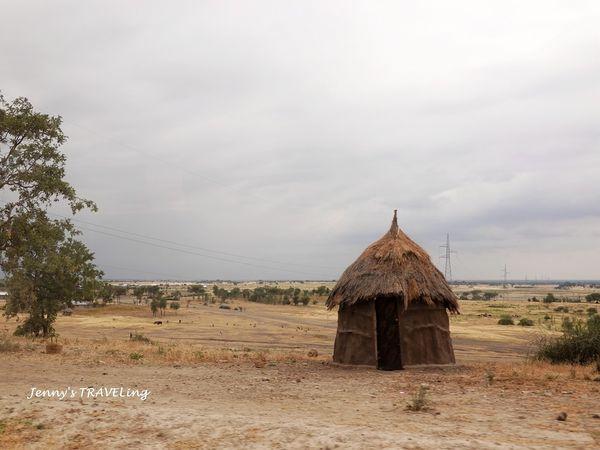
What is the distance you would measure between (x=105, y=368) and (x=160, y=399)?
469cm

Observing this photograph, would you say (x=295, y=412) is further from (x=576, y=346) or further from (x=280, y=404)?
(x=576, y=346)

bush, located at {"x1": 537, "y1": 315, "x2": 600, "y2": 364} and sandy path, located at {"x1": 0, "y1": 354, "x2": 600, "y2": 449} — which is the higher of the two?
bush, located at {"x1": 537, "y1": 315, "x2": 600, "y2": 364}

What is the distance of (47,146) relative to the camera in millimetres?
17234

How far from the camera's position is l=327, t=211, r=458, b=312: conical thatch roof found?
47.3ft

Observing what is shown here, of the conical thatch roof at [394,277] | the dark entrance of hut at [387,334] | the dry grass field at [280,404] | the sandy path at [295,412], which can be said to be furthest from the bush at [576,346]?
the dark entrance of hut at [387,334]

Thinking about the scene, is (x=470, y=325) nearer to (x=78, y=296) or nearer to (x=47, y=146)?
(x=78, y=296)

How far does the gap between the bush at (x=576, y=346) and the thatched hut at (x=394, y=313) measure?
10.0 feet

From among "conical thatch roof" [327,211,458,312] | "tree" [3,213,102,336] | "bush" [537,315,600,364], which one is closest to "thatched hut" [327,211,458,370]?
"conical thatch roof" [327,211,458,312]

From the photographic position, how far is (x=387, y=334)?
15.2 m

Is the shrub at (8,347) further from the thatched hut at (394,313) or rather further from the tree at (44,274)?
the thatched hut at (394,313)

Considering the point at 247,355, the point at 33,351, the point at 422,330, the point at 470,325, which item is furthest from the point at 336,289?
the point at 470,325

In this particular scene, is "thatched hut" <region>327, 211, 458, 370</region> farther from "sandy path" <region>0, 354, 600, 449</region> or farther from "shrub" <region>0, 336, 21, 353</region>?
"shrub" <region>0, 336, 21, 353</region>

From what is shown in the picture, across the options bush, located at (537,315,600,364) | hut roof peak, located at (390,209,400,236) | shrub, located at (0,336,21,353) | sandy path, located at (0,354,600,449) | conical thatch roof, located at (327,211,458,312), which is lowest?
shrub, located at (0,336,21,353)

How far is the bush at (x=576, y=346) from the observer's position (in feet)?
49.3
